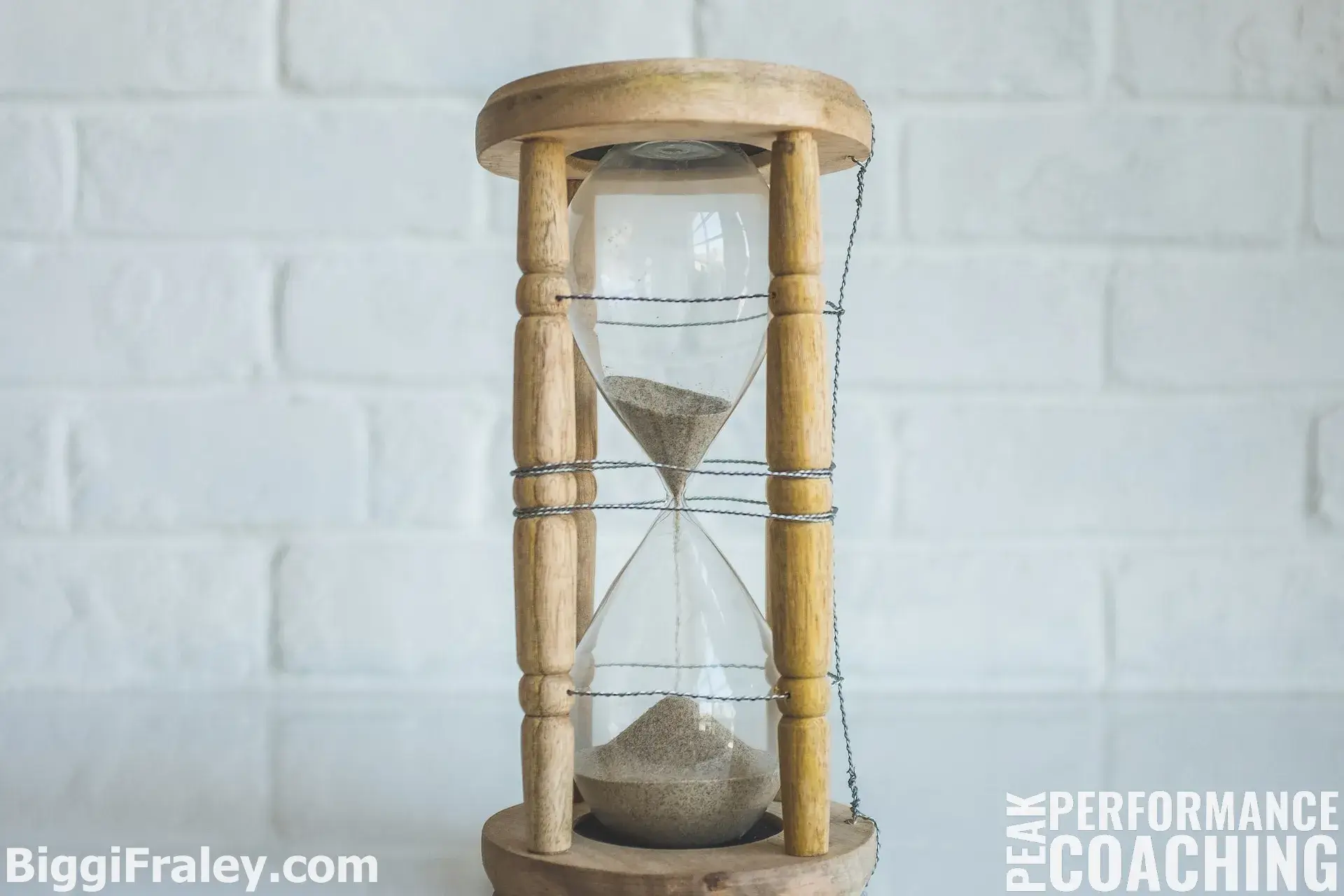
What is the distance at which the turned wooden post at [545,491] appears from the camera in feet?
2.48

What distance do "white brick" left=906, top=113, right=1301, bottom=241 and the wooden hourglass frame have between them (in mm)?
583

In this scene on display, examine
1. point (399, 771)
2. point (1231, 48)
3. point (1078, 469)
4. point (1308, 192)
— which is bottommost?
point (399, 771)

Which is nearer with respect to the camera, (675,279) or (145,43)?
(675,279)

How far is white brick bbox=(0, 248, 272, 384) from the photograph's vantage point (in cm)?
136

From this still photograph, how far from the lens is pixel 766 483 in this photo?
760 mm

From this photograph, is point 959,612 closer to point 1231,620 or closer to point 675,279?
point 1231,620

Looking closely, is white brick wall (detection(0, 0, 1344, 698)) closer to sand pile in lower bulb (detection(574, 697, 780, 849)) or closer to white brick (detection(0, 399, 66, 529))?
white brick (detection(0, 399, 66, 529))

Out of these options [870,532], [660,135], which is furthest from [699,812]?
[870,532]

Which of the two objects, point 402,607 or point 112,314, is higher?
point 112,314

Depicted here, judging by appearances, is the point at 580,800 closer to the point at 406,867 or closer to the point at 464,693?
the point at 406,867

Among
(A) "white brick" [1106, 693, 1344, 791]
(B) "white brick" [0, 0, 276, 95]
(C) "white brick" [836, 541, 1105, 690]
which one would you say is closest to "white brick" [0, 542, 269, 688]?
(B) "white brick" [0, 0, 276, 95]
